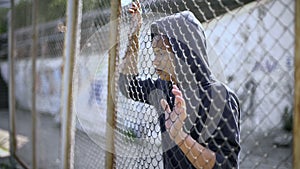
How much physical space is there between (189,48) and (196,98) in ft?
0.68

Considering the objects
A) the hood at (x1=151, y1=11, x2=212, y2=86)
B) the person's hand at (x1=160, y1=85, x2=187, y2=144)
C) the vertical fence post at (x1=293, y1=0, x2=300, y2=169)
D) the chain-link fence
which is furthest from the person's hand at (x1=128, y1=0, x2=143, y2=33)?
the vertical fence post at (x1=293, y1=0, x2=300, y2=169)

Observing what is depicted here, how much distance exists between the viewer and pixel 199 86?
1417 mm

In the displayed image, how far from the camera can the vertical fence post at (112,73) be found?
6.22 ft

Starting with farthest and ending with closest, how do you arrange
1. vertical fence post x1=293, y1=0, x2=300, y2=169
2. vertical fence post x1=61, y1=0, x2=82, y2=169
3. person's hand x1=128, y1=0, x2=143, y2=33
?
1. vertical fence post x1=61, y1=0, x2=82, y2=169
2. person's hand x1=128, y1=0, x2=143, y2=33
3. vertical fence post x1=293, y1=0, x2=300, y2=169

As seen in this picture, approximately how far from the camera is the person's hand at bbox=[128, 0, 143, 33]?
5.73 feet

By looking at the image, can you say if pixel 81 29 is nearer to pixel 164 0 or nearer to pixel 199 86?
pixel 164 0

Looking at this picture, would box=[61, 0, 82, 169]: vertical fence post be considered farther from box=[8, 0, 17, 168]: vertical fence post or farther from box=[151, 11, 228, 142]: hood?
box=[8, 0, 17, 168]: vertical fence post

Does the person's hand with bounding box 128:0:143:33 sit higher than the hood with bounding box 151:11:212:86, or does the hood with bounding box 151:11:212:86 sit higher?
the person's hand with bounding box 128:0:143:33

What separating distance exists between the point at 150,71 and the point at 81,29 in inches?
37.6

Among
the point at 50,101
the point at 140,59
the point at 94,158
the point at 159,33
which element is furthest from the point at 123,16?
the point at 50,101

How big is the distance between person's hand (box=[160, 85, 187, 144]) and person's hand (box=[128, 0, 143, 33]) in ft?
1.69

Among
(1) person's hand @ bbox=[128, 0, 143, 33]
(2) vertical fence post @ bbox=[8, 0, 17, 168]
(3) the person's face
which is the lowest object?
(2) vertical fence post @ bbox=[8, 0, 17, 168]

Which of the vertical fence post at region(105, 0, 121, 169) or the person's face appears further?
the vertical fence post at region(105, 0, 121, 169)

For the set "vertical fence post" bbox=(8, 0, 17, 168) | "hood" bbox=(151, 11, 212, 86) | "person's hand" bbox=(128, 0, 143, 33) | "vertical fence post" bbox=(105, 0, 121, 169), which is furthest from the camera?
"vertical fence post" bbox=(8, 0, 17, 168)
